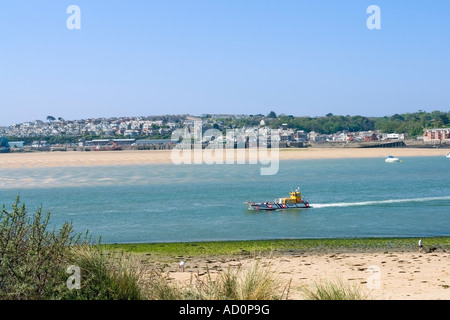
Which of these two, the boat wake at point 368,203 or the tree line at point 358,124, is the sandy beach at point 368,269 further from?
the tree line at point 358,124

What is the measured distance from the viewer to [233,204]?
34.5 m

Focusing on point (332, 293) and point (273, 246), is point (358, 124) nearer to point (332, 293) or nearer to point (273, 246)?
point (273, 246)

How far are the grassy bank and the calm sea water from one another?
1271 millimetres

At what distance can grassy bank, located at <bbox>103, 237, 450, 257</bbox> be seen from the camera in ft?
69.1

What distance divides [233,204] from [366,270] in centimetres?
1795

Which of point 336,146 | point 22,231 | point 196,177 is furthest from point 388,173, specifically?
point 336,146

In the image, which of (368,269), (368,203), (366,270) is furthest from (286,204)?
(366,270)

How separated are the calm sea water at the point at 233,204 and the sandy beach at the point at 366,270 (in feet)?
16.3

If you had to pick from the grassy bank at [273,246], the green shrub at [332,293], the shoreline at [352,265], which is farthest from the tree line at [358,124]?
the green shrub at [332,293]

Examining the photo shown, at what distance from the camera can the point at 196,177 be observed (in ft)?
178

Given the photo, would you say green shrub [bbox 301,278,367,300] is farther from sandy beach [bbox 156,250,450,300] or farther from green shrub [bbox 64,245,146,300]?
sandy beach [bbox 156,250,450,300]

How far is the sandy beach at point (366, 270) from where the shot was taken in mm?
14148

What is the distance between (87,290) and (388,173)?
51.2m
